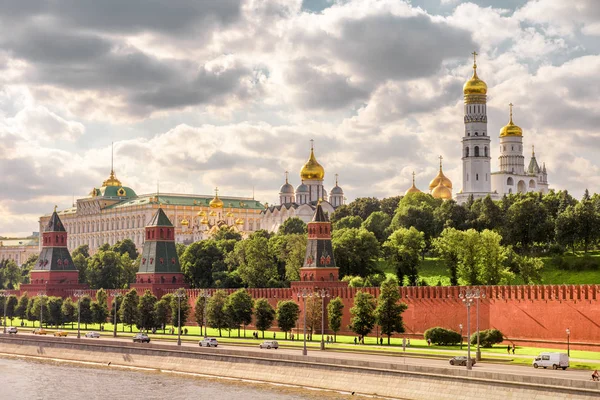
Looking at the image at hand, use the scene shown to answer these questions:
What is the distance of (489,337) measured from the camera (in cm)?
6581

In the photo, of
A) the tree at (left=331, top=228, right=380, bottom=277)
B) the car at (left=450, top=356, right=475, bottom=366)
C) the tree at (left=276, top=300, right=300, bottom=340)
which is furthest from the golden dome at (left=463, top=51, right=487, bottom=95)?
the car at (left=450, top=356, right=475, bottom=366)

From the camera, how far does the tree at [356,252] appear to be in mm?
98750

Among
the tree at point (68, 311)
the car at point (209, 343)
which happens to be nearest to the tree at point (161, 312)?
the tree at point (68, 311)

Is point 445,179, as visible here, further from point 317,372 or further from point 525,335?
point 317,372

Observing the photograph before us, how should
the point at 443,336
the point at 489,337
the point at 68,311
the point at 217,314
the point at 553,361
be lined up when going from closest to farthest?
the point at 553,361, the point at 489,337, the point at 443,336, the point at 217,314, the point at 68,311

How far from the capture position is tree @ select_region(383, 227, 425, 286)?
9681cm

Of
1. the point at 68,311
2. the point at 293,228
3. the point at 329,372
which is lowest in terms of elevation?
the point at 329,372

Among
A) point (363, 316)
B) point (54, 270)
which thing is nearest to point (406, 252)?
point (363, 316)

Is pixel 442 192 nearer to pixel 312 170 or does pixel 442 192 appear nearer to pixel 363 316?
pixel 312 170

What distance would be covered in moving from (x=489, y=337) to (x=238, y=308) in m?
22.5

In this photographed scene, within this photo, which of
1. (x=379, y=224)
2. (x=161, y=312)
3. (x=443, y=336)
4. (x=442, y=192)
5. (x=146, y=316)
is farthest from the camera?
(x=442, y=192)

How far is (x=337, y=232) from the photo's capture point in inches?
4360

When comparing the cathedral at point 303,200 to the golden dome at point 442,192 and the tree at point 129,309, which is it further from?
the tree at point 129,309

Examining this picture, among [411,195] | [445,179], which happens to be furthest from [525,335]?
[445,179]
